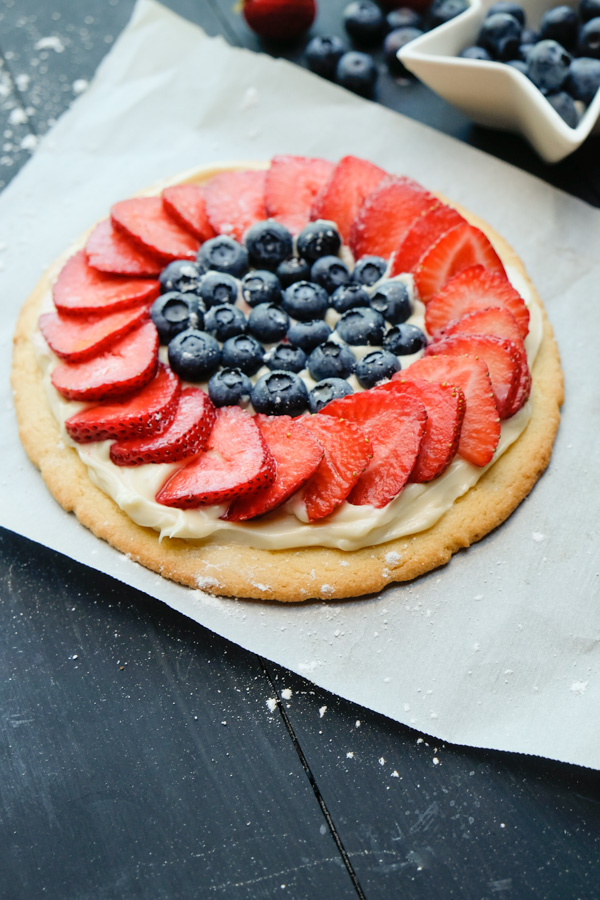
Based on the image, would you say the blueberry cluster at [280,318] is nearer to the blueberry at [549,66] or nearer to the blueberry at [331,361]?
the blueberry at [331,361]

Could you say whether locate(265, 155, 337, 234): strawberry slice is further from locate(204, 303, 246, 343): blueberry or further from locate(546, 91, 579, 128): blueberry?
locate(546, 91, 579, 128): blueberry

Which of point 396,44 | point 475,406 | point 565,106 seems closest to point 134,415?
point 475,406

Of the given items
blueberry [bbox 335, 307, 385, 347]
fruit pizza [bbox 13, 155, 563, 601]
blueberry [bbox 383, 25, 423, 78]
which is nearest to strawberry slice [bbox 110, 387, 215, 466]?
fruit pizza [bbox 13, 155, 563, 601]

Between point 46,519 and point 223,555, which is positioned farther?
point 46,519

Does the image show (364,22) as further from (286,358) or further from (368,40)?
(286,358)

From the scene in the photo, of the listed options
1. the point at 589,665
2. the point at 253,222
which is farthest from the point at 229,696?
the point at 253,222

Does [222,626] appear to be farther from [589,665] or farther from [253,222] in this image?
[253,222]

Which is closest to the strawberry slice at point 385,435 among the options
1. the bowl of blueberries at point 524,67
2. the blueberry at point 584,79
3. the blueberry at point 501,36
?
the bowl of blueberries at point 524,67
